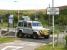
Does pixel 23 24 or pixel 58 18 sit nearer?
pixel 23 24

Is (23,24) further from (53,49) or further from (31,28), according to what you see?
(53,49)

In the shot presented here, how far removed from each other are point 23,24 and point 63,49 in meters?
14.5

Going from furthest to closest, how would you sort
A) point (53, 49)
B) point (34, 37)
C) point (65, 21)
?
point (65, 21) → point (34, 37) → point (53, 49)

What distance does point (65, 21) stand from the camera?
183 ft

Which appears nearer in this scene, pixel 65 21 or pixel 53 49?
pixel 53 49

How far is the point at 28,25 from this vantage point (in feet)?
108

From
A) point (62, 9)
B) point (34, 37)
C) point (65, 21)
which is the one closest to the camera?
point (34, 37)

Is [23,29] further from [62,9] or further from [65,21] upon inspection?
[62,9]

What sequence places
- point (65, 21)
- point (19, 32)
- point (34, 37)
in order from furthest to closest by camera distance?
point (65, 21), point (19, 32), point (34, 37)

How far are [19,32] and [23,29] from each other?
0.87 metres

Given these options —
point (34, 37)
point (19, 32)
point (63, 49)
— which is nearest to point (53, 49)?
point (63, 49)

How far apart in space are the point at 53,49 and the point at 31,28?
1335 centimetres

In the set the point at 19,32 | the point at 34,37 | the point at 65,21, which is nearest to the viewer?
the point at 34,37

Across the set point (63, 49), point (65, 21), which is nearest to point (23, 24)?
point (63, 49)
